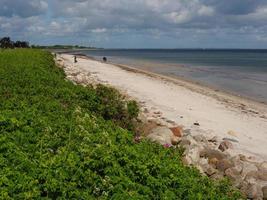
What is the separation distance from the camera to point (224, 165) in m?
9.66

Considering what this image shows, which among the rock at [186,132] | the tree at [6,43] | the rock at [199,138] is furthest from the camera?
the tree at [6,43]

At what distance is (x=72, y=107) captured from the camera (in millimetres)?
10734

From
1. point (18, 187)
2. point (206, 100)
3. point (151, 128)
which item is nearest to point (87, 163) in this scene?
point (18, 187)

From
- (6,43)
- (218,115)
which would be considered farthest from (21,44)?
(218,115)

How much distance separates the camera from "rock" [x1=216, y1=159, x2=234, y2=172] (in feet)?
31.5

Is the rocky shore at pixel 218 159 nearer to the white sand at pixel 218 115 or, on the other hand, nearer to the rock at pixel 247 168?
the rock at pixel 247 168

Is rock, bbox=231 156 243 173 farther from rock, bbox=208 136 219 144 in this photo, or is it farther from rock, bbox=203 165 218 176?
rock, bbox=208 136 219 144

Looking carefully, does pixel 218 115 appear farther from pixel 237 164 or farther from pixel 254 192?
pixel 254 192

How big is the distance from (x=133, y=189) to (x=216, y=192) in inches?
63.7

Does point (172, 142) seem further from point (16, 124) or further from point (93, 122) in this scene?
point (16, 124)

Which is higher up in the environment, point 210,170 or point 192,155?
point 192,155

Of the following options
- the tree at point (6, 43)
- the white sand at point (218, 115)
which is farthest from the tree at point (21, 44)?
the white sand at point (218, 115)

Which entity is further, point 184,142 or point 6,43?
point 6,43

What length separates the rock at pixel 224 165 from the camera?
9594mm
